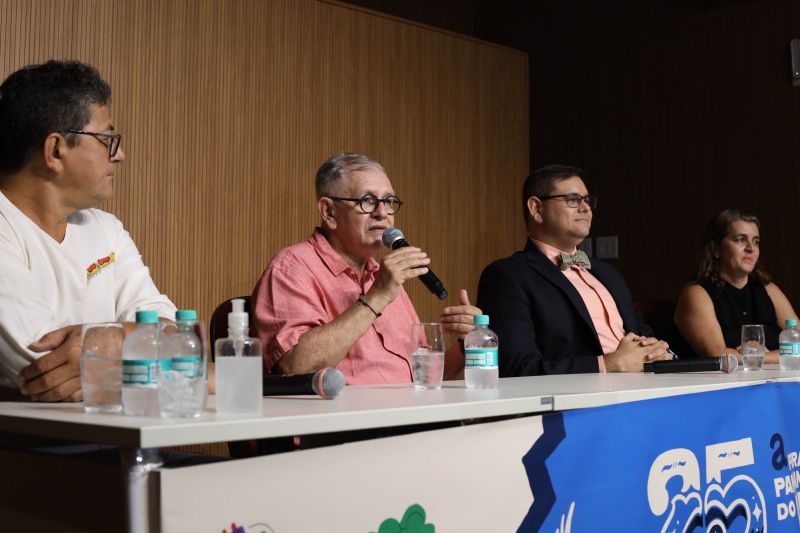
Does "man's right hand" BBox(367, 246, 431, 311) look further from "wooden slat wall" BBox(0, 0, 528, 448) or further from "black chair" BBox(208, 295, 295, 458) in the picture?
"wooden slat wall" BBox(0, 0, 528, 448)

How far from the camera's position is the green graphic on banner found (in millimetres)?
1288

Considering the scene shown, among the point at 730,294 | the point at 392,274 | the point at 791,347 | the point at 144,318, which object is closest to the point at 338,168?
the point at 392,274

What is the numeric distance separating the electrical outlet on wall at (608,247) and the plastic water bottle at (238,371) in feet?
13.1

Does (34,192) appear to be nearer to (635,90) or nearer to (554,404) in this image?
(554,404)

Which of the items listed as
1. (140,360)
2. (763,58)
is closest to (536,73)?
(763,58)

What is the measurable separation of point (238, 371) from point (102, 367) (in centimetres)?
21

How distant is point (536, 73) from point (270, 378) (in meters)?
4.25

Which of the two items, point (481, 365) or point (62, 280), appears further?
point (62, 280)

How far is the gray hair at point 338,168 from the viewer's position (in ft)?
8.03

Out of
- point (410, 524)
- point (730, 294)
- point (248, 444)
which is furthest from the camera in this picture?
point (730, 294)

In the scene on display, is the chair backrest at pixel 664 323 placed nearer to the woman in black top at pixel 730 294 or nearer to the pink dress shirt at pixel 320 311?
the woman in black top at pixel 730 294

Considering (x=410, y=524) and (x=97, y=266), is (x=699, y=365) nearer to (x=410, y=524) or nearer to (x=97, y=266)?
(x=410, y=524)

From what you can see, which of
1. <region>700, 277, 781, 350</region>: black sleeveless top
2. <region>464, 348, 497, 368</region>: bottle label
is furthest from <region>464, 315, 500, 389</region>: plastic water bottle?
<region>700, 277, 781, 350</region>: black sleeveless top

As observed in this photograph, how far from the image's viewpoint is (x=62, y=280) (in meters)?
1.92
